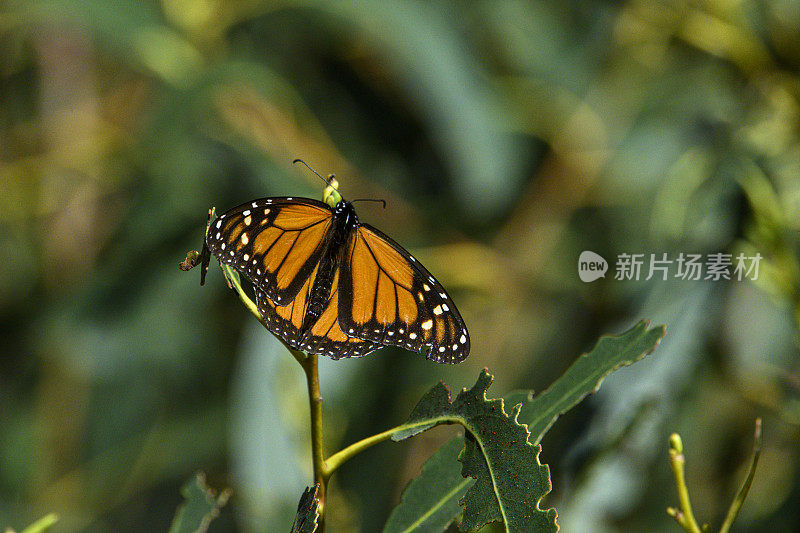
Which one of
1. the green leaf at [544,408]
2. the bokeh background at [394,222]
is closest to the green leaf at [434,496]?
the green leaf at [544,408]

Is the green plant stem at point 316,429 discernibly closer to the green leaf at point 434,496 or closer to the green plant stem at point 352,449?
the green plant stem at point 352,449

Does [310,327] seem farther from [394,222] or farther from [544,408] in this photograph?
[394,222]

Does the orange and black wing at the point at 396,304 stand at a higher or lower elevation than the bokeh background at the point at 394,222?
lower

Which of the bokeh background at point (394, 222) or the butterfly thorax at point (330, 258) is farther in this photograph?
the bokeh background at point (394, 222)

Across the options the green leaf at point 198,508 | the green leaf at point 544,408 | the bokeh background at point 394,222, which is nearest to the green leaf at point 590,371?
the green leaf at point 544,408

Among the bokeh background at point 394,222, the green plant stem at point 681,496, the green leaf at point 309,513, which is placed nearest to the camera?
the green leaf at point 309,513

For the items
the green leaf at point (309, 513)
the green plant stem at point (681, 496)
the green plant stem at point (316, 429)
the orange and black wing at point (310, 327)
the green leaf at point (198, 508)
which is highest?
the green plant stem at point (681, 496)

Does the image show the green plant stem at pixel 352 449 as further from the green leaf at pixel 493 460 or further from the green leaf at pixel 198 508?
the green leaf at pixel 198 508

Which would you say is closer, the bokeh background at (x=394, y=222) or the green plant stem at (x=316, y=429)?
the green plant stem at (x=316, y=429)

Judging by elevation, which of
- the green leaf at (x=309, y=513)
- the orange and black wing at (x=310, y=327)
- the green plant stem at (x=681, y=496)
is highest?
the green plant stem at (x=681, y=496)

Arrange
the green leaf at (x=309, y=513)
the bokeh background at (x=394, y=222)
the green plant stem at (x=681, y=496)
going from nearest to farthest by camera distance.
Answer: the green leaf at (x=309, y=513) → the green plant stem at (x=681, y=496) → the bokeh background at (x=394, y=222)
